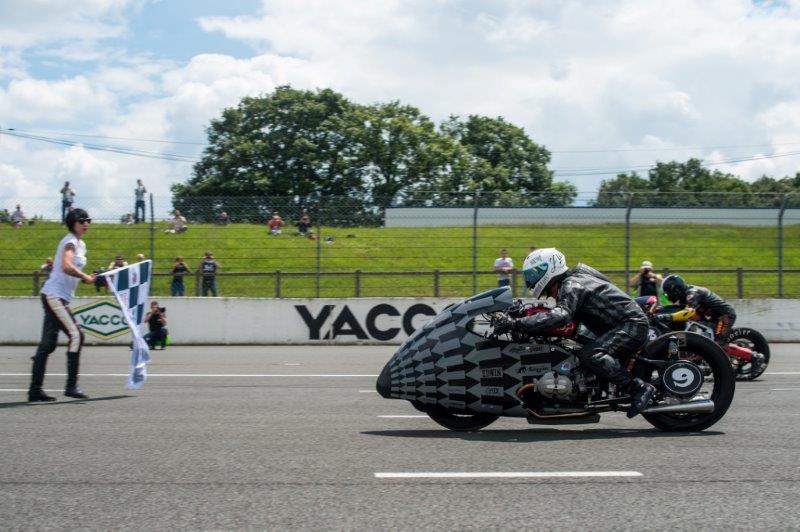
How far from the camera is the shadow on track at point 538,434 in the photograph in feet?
23.1

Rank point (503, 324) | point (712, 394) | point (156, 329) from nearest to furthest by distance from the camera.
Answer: point (503, 324) → point (712, 394) → point (156, 329)

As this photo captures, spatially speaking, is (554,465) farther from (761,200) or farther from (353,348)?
(761,200)

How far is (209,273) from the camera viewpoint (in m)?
19.8

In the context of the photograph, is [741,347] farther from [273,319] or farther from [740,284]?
[273,319]

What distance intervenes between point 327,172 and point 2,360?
55873 mm

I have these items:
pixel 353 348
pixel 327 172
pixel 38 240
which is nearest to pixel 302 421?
pixel 353 348

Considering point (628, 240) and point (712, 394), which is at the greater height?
point (628, 240)

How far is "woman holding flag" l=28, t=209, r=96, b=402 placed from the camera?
910cm

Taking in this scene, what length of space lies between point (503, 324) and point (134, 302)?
436 cm

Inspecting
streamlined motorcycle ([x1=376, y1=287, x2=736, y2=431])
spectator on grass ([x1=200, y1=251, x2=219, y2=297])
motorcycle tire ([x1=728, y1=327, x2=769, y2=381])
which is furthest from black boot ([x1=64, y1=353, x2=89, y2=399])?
spectator on grass ([x1=200, y1=251, x2=219, y2=297])

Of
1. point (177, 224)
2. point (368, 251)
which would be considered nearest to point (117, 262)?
point (177, 224)

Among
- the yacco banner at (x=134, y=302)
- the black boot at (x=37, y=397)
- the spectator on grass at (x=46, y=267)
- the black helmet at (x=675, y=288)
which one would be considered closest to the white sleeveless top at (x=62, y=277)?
the yacco banner at (x=134, y=302)

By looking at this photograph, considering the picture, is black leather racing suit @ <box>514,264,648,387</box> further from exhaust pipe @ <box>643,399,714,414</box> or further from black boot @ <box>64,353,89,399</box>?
black boot @ <box>64,353,89,399</box>

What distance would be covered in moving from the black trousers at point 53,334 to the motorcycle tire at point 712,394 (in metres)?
5.40
